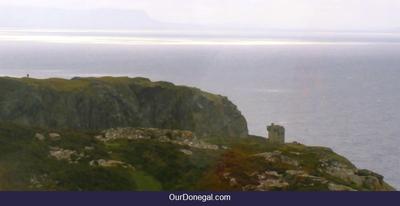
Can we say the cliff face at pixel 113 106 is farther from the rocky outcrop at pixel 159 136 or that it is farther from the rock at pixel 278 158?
the rock at pixel 278 158

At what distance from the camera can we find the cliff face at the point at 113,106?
3378 inches

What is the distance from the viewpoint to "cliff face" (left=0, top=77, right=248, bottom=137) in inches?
3378

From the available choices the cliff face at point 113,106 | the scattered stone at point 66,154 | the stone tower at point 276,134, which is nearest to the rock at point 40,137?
the scattered stone at point 66,154

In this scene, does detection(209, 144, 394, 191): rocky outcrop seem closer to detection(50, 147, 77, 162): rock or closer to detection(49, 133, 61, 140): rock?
detection(50, 147, 77, 162): rock

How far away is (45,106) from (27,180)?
41188 mm

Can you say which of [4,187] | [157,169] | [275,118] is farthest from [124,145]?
[275,118]

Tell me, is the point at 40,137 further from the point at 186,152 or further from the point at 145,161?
the point at 186,152

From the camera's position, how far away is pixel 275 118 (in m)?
185

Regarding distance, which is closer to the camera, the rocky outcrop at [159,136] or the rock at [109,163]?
the rock at [109,163]

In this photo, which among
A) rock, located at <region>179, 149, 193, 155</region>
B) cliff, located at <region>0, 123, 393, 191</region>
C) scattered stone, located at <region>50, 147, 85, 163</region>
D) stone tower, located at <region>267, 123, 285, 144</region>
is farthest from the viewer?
stone tower, located at <region>267, 123, 285, 144</region>

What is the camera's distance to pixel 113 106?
3580 inches

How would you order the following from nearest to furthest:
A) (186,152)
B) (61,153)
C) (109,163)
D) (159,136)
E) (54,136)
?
(109,163) < (61,153) < (186,152) < (54,136) < (159,136)

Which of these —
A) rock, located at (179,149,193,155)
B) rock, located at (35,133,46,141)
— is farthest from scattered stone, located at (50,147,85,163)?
rock, located at (179,149,193,155)

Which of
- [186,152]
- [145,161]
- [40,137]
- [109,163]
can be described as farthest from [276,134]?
[40,137]
